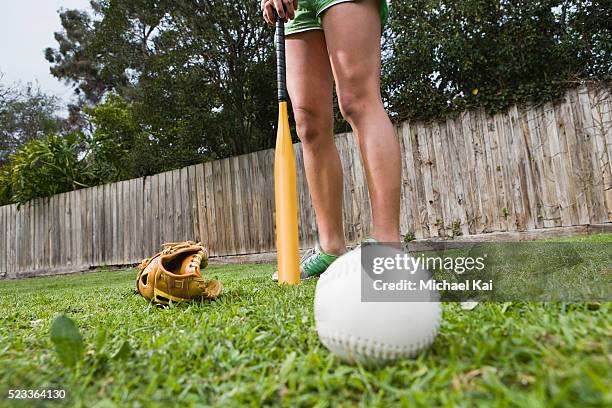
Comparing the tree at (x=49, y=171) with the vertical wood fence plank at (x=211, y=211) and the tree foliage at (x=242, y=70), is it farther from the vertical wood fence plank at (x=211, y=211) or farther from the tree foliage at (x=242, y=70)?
the vertical wood fence plank at (x=211, y=211)

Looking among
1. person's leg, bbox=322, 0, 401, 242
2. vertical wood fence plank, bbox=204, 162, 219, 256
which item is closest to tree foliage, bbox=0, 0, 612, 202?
vertical wood fence plank, bbox=204, 162, 219, 256

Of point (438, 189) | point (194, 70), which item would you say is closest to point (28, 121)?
point (194, 70)

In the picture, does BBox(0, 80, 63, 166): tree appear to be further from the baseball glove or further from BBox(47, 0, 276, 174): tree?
the baseball glove

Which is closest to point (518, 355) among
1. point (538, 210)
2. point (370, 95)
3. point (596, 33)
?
point (370, 95)

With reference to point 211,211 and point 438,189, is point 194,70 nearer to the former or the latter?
point 211,211

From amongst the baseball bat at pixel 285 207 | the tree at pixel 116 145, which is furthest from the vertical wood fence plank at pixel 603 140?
the tree at pixel 116 145

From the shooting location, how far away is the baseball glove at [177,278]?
69.9 inches

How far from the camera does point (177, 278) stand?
1753mm

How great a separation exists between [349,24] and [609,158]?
4.08 m

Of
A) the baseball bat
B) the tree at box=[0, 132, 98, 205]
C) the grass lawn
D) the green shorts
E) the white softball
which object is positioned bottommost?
the grass lawn

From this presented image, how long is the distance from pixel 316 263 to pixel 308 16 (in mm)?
1234

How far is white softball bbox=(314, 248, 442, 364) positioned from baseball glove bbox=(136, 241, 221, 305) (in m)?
1.05

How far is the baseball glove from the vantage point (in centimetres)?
178

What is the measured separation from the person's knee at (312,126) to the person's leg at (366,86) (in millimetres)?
313
